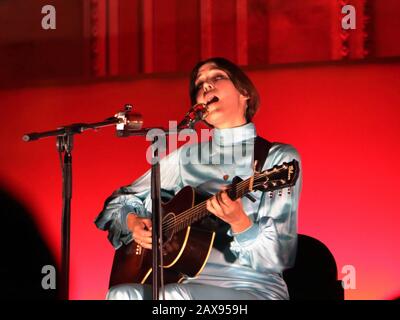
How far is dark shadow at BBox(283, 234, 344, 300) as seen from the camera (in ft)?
11.5

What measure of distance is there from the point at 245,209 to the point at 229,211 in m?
0.18

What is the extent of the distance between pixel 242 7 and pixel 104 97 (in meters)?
0.91

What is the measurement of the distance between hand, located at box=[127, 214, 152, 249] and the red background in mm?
347

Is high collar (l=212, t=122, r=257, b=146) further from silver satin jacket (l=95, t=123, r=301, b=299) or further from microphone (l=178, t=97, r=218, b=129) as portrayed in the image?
microphone (l=178, t=97, r=218, b=129)

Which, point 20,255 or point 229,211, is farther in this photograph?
point 20,255

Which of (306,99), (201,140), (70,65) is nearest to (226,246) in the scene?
(201,140)

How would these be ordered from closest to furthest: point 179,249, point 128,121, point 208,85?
point 128,121 → point 179,249 → point 208,85

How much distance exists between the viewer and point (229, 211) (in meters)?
3.36

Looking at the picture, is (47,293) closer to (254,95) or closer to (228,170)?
(228,170)

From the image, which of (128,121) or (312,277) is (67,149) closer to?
(128,121)

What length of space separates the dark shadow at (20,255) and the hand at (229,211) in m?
1.19

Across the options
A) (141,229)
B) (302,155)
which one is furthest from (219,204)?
(302,155)

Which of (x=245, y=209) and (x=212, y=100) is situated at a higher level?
(x=212, y=100)

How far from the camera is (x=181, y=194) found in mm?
3559
